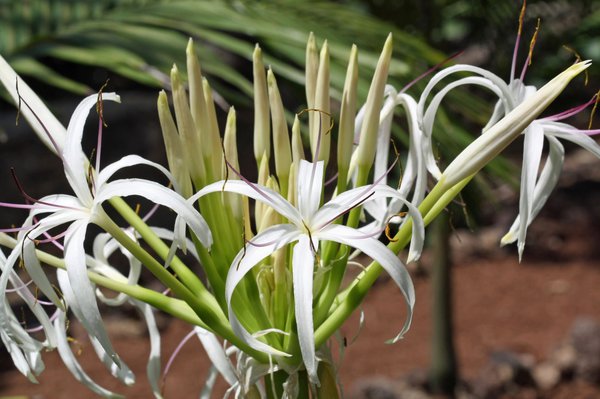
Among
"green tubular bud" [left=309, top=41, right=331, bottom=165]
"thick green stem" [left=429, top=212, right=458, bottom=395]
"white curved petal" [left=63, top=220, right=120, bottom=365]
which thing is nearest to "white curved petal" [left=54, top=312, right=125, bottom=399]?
"white curved petal" [left=63, top=220, right=120, bottom=365]

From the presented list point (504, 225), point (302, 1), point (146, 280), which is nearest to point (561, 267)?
point (504, 225)

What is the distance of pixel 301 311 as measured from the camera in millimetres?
521

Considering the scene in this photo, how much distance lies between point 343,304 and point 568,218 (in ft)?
11.7

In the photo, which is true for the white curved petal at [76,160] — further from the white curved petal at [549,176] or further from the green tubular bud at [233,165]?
the white curved petal at [549,176]

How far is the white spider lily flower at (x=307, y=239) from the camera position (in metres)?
0.52

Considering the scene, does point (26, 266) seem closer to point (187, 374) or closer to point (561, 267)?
point (187, 374)

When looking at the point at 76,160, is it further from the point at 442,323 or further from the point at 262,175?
the point at 442,323

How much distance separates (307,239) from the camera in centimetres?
55

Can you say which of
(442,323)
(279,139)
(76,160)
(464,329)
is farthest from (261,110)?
(464,329)

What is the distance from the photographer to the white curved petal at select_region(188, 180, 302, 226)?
0.55m

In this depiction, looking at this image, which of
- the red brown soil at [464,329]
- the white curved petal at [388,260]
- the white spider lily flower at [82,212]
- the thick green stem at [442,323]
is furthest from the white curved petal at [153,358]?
the red brown soil at [464,329]

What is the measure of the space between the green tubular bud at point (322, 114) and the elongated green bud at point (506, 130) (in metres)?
0.09

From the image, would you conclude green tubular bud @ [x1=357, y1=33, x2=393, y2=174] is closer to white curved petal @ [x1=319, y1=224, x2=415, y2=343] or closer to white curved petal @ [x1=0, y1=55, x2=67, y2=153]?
white curved petal @ [x1=319, y1=224, x2=415, y2=343]

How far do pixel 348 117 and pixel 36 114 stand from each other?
217mm
